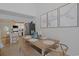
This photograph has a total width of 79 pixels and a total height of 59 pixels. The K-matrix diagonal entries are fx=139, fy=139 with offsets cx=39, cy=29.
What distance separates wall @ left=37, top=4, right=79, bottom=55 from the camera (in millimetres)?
1275

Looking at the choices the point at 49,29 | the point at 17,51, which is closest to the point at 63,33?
the point at 49,29

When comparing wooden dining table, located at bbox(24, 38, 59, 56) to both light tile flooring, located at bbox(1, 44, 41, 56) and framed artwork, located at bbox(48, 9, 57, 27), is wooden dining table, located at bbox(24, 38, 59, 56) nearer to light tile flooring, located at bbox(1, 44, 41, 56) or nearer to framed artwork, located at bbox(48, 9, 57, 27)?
light tile flooring, located at bbox(1, 44, 41, 56)

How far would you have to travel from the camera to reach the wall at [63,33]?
4.18 ft

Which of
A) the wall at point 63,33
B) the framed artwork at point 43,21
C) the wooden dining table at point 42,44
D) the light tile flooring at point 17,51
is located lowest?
the light tile flooring at point 17,51

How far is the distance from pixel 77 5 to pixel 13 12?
596mm

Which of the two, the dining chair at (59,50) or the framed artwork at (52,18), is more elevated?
the framed artwork at (52,18)

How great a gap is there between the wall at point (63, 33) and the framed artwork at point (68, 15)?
0.15ft

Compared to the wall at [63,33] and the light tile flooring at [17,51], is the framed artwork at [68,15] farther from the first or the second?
the light tile flooring at [17,51]

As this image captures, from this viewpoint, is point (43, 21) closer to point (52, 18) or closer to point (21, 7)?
point (52, 18)

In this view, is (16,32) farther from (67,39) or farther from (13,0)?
(67,39)

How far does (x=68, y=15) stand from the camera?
1.29 metres

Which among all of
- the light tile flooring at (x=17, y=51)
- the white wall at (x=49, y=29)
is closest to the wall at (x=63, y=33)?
the white wall at (x=49, y=29)

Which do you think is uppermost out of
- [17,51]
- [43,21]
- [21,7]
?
[21,7]

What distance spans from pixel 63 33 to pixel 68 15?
173 millimetres
